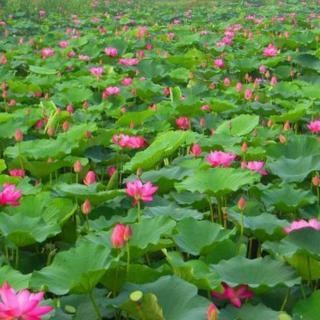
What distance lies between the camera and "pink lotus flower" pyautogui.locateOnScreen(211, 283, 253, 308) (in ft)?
4.54

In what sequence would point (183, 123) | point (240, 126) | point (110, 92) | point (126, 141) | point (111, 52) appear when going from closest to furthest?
point (126, 141) < point (240, 126) < point (183, 123) < point (110, 92) < point (111, 52)

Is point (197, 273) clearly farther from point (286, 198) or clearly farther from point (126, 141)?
point (126, 141)

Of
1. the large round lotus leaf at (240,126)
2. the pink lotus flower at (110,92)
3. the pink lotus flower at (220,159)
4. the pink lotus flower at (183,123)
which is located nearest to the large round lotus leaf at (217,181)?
the pink lotus flower at (220,159)

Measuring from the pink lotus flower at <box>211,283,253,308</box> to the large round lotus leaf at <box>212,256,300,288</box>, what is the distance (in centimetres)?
1

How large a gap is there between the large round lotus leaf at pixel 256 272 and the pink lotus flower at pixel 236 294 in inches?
0.6

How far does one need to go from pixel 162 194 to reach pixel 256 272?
717mm

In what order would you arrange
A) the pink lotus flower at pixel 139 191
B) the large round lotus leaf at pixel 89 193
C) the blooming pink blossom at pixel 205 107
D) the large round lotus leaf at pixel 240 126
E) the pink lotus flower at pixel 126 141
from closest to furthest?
the pink lotus flower at pixel 139 191 → the large round lotus leaf at pixel 89 193 → the pink lotus flower at pixel 126 141 → the large round lotus leaf at pixel 240 126 → the blooming pink blossom at pixel 205 107

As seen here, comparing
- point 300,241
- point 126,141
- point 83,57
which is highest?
point 300,241

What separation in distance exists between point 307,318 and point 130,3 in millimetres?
11461

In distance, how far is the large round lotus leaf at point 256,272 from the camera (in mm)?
1422

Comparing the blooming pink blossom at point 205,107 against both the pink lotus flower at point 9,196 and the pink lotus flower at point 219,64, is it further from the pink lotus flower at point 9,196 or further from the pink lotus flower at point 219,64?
the pink lotus flower at point 9,196

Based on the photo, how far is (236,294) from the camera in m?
Result: 1.40

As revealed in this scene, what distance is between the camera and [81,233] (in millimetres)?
1825

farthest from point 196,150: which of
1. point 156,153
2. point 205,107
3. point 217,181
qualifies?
point 205,107
